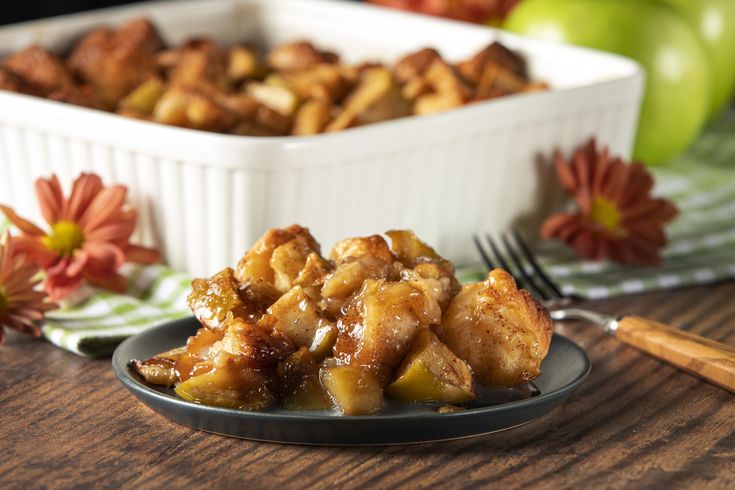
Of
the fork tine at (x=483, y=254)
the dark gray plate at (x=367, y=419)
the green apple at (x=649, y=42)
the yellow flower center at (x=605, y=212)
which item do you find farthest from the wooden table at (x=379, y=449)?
the green apple at (x=649, y=42)

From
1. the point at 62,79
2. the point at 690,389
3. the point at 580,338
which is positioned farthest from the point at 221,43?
the point at 690,389

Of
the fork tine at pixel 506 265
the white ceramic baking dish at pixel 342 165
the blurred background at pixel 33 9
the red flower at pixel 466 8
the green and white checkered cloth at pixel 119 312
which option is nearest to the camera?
the green and white checkered cloth at pixel 119 312

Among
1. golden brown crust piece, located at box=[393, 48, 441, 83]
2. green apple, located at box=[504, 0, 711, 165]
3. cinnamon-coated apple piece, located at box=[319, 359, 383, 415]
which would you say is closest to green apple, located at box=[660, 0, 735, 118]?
green apple, located at box=[504, 0, 711, 165]

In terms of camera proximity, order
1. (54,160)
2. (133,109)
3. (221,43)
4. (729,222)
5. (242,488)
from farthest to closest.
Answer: (221,43) < (729,222) < (133,109) < (54,160) < (242,488)

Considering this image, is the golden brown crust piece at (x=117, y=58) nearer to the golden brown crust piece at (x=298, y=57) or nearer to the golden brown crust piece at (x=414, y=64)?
the golden brown crust piece at (x=298, y=57)

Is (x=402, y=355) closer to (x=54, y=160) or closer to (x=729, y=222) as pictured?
(x=54, y=160)
